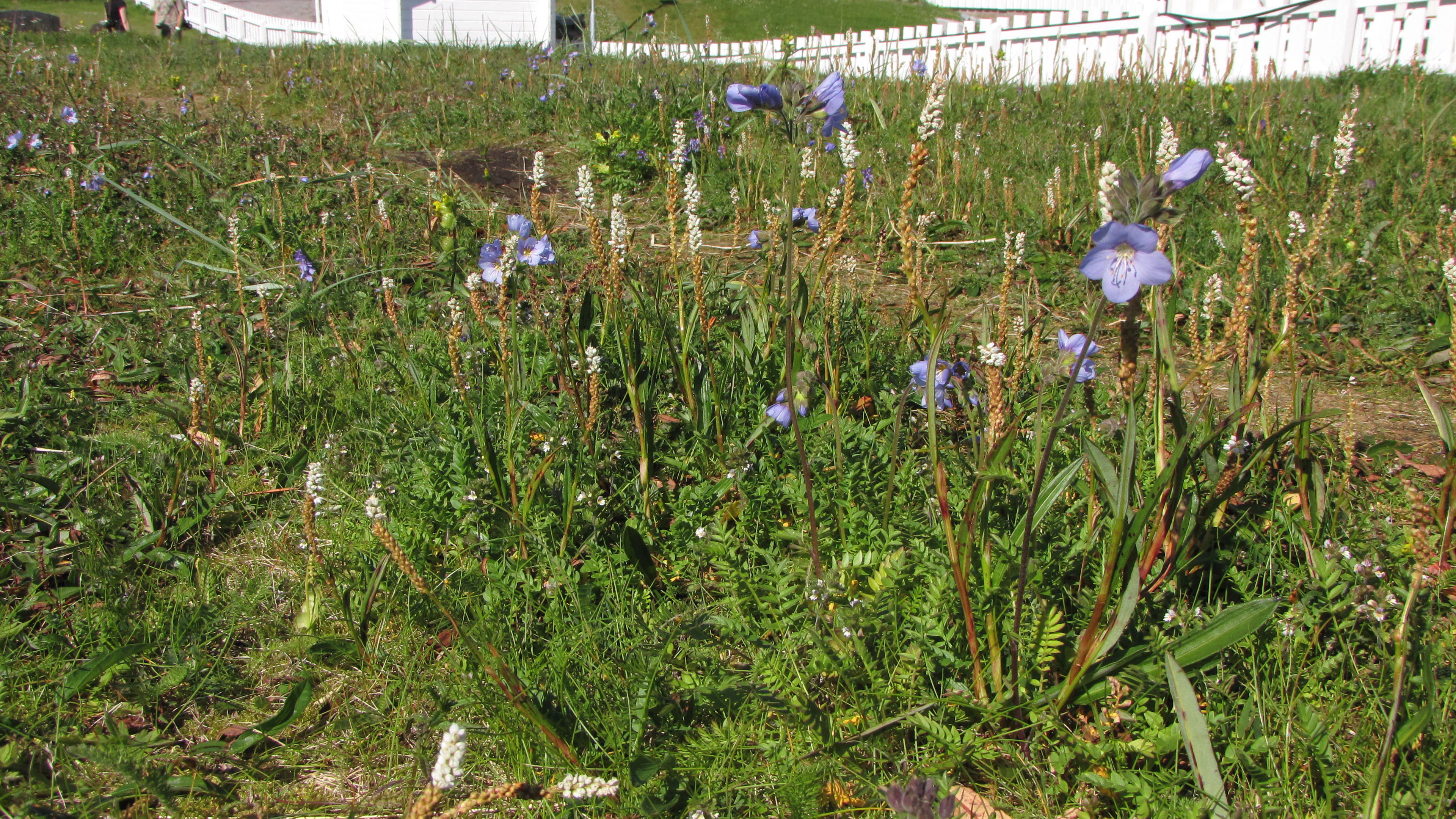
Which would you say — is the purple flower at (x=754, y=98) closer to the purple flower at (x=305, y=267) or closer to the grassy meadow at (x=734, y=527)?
the grassy meadow at (x=734, y=527)

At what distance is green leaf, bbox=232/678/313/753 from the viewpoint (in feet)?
4.76

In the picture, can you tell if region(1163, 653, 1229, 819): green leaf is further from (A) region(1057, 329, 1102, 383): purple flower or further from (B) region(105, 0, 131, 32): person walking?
(B) region(105, 0, 131, 32): person walking

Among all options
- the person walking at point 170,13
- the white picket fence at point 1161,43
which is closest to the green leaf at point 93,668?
the white picket fence at point 1161,43

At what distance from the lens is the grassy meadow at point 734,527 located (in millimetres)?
1355

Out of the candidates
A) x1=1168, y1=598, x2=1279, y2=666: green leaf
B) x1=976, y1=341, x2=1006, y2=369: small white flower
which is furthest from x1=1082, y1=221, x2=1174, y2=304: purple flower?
x1=1168, y1=598, x2=1279, y2=666: green leaf

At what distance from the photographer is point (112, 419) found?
2.44m

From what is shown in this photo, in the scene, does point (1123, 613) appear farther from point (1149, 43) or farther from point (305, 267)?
point (1149, 43)

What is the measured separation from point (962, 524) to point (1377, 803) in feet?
2.24

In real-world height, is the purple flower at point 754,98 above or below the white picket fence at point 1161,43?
below

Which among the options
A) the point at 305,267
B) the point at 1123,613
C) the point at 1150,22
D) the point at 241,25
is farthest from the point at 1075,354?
the point at 241,25

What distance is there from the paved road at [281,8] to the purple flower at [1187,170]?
28734 mm

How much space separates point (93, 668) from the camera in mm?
1542

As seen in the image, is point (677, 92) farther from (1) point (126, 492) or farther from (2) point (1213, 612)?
(2) point (1213, 612)

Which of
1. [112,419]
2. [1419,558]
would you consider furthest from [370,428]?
[1419,558]
